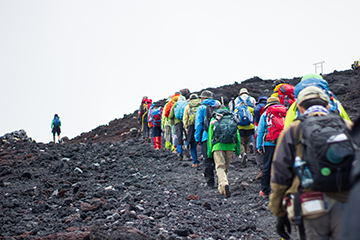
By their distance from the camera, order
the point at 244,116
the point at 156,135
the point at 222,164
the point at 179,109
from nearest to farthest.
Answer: the point at 222,164 → the point at 244,116 → the point at 179,109 → the point at 156,135

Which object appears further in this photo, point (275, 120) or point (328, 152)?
point (275, 120)

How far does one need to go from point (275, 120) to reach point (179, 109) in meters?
5.38

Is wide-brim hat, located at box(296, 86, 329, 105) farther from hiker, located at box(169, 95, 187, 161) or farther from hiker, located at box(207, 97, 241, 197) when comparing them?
hiker, located at box(169, 95, 187, 161)

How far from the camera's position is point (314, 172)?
238 centimetres

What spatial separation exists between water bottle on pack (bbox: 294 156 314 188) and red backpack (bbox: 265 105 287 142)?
11.5 ft

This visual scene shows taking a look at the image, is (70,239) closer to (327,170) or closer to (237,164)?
(327,170)

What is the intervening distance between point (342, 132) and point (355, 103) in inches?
755

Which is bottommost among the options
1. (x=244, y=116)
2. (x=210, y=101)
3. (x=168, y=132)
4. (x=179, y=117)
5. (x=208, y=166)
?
(x=208, y=166)

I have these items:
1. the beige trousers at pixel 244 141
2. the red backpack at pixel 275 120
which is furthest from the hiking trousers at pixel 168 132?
the red backpack at pixel 275 120

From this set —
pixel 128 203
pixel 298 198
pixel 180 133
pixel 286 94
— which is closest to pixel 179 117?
pixel 180 133

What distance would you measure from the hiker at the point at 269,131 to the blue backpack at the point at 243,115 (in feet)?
9.33

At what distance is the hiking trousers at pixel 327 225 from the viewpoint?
2.41m

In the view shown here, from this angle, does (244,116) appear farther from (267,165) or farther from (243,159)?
(267,165)

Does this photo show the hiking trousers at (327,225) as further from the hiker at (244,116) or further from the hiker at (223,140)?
the hiker at (244,116)
